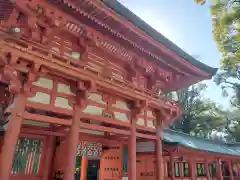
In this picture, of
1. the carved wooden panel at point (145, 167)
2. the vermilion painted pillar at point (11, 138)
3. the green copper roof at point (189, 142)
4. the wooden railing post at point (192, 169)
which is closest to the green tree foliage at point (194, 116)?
the green copper roof at point (189, 142)

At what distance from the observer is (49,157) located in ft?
24.7

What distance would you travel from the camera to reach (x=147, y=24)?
258 inches

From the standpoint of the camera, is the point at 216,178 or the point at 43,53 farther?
the point at 216,178

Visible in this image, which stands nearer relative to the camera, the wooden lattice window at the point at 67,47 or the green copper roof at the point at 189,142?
the wooden lattice window at the point at 67,47

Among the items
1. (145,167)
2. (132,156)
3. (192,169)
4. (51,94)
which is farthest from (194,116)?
(51,94)

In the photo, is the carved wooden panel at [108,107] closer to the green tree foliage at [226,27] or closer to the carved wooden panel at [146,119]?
the carved wooden panel at [146,119]

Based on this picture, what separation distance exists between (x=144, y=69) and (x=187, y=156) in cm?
685

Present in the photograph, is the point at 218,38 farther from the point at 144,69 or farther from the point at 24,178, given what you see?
the point at 24,178

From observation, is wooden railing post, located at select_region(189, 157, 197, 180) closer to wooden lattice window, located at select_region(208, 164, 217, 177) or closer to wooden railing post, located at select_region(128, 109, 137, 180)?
wooden lattice window, located at select_region(208, 164, 217, 177)

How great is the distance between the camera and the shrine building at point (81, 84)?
4.93 m

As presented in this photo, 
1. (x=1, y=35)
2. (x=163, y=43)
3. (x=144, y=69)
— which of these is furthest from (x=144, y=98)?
(x=1, y=35)

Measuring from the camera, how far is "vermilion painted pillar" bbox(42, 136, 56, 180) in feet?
24.1

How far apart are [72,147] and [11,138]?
4.87 ft

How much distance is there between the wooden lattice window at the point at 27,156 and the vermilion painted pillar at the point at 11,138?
2505 mm
